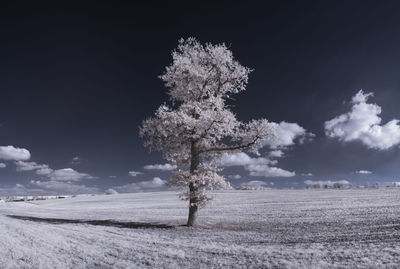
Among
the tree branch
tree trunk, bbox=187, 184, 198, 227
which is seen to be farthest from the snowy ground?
the tree branch

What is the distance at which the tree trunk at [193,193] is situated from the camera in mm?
19219

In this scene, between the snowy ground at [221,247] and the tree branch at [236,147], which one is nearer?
the snowy ground at [221,247]

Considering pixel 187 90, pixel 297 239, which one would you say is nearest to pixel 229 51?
pixel 187 90

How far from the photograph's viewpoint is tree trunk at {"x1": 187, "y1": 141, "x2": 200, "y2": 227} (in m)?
19.2

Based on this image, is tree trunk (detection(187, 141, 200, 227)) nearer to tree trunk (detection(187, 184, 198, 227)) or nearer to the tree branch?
tree trunk (detection(187, 184, 198, 227))

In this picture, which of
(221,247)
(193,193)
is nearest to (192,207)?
(193,193)

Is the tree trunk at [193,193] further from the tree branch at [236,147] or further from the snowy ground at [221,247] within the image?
the snowy ground at [221,247]

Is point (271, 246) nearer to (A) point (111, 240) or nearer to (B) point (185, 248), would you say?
(B) point (185, 248)

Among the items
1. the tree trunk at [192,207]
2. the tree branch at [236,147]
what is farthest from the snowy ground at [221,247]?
the tree branch at [236,147]

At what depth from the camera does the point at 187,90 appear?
2038 centimetres

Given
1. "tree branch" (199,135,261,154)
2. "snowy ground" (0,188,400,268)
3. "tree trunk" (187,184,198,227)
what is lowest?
"snowy ground" (0,188,400,268)

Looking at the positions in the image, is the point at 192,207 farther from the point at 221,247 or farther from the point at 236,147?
the point at 221,247

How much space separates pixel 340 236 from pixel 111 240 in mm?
10090

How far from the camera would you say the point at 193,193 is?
19.2m
